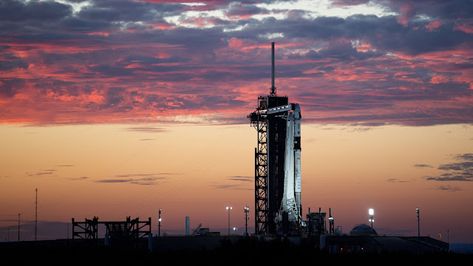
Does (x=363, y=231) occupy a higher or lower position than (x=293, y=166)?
lower

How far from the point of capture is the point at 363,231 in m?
171

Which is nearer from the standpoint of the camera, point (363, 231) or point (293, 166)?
point (293, 166)

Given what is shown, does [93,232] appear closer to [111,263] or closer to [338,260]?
[111,263]

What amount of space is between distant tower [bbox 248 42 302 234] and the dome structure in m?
14.6

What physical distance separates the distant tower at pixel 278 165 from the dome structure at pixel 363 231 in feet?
47.8

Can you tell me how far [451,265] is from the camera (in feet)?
342

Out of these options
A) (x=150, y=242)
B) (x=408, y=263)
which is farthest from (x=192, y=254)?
(x=150, y=242)

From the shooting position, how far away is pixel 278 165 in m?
165

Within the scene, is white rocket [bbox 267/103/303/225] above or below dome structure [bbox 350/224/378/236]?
above

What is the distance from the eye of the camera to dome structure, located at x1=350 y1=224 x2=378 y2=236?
167925 millimetres

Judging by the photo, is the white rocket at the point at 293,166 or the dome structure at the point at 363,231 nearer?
the white rocket at the point at 293,166

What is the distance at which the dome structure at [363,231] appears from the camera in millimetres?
167925

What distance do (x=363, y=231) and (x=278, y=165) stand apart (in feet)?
66.7

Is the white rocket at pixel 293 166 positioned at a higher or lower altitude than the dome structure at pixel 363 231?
higher
